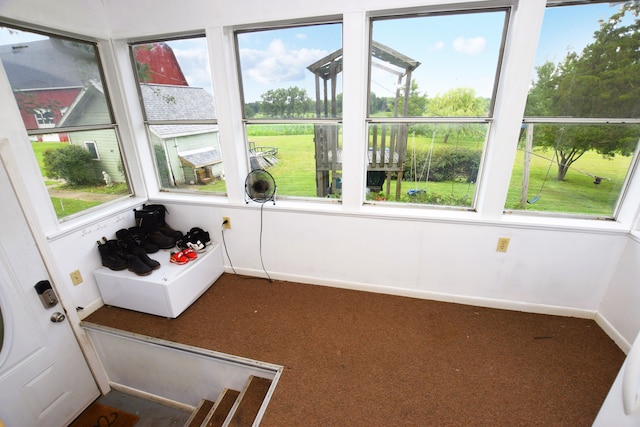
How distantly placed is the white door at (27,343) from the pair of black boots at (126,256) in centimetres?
42

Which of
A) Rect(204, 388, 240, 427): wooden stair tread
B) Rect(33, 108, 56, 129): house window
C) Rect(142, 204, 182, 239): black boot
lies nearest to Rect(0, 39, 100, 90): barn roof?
Rect(33, 108, 56, 129): house window

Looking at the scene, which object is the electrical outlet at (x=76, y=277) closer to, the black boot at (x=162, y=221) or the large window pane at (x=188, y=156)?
the black boot at (x=162, y=221)

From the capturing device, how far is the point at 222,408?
1.78 m

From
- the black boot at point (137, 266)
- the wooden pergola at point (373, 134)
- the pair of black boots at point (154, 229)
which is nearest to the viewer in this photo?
the wooden pergola at point (373, 134)

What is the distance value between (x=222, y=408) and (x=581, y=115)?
297 cm

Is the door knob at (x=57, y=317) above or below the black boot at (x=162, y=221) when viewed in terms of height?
below

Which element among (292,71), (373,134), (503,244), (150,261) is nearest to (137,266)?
(150,261)

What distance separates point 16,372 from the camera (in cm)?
162

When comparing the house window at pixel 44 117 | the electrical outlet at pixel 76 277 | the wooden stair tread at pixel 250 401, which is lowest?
the wooden stair tread at pixel 250 401

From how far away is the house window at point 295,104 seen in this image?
6.89ft

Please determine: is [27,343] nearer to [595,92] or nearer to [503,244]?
[503,244]

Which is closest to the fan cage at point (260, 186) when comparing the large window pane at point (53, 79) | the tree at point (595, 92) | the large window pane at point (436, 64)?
the large window pane at point (436, 64)

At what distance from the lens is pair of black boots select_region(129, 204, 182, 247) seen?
2432 millimetres

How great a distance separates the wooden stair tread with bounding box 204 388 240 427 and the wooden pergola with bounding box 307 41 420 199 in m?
1.62
